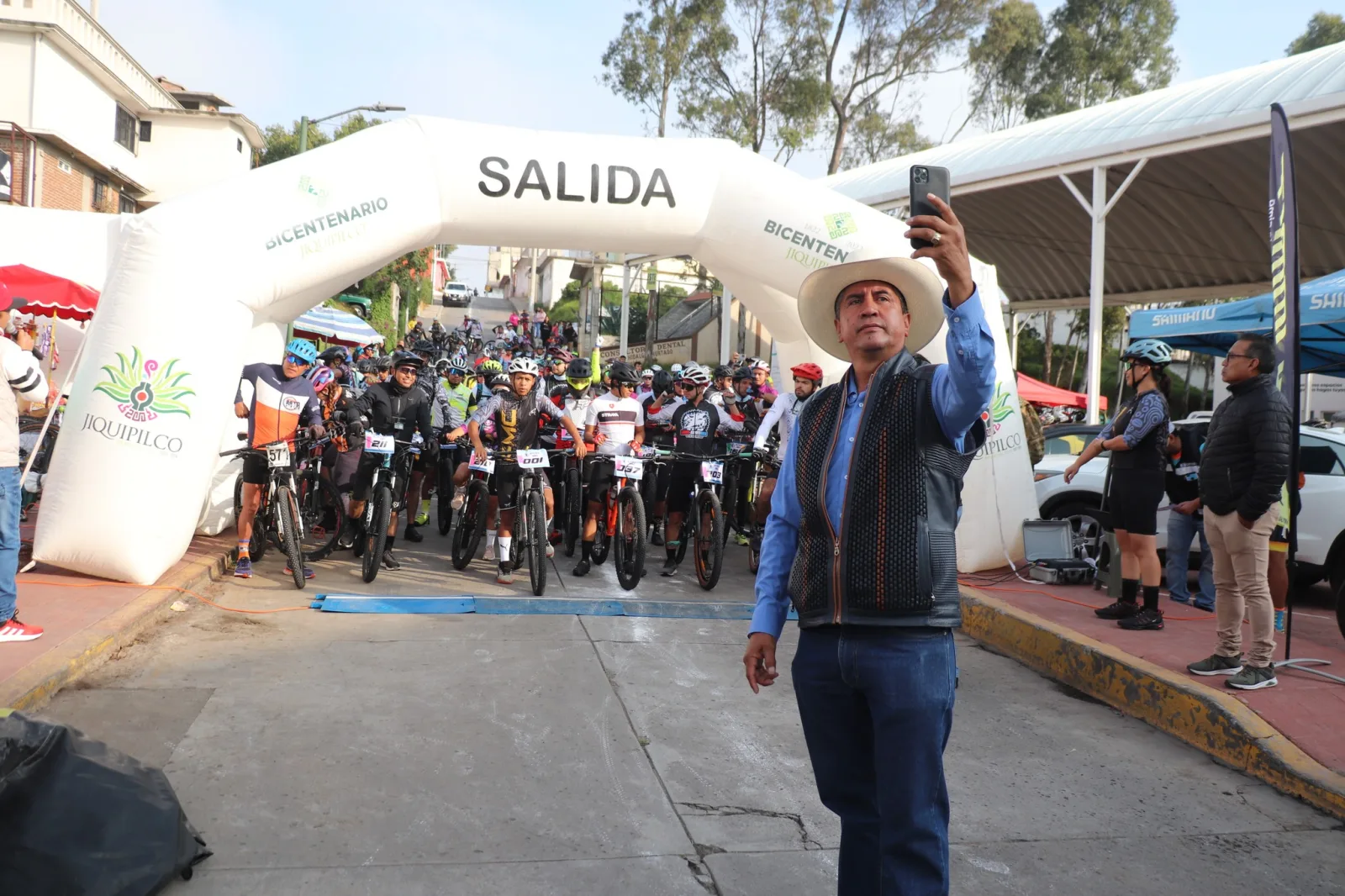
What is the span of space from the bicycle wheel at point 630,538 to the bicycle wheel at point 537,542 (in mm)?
734

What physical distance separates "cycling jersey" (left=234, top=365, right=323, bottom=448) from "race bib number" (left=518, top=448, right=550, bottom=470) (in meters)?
1.84

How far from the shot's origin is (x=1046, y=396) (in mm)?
24734

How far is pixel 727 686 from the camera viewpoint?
616 cm

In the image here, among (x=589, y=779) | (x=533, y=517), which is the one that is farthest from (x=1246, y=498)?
(x=533, y=517)

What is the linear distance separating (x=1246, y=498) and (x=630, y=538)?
16.0ft

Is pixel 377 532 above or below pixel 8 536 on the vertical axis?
below

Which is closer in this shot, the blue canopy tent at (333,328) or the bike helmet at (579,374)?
the bike helmet at (579,374)

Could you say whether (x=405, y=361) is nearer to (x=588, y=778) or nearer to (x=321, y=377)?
(x=321, y=377)

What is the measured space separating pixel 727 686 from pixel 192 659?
312 cm

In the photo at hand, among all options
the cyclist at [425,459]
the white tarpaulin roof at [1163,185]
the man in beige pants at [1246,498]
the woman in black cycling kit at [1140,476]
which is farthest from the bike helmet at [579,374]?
the white tarpaulin roof at [1163,185]

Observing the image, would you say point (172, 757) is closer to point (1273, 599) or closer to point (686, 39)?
point (1273, 599)

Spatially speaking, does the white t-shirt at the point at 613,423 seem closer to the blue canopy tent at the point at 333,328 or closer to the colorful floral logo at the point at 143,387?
the colorful floral logo at the point at 143,387

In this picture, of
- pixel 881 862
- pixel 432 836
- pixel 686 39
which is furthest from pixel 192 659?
pixel 686 39

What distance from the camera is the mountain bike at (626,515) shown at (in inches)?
348
